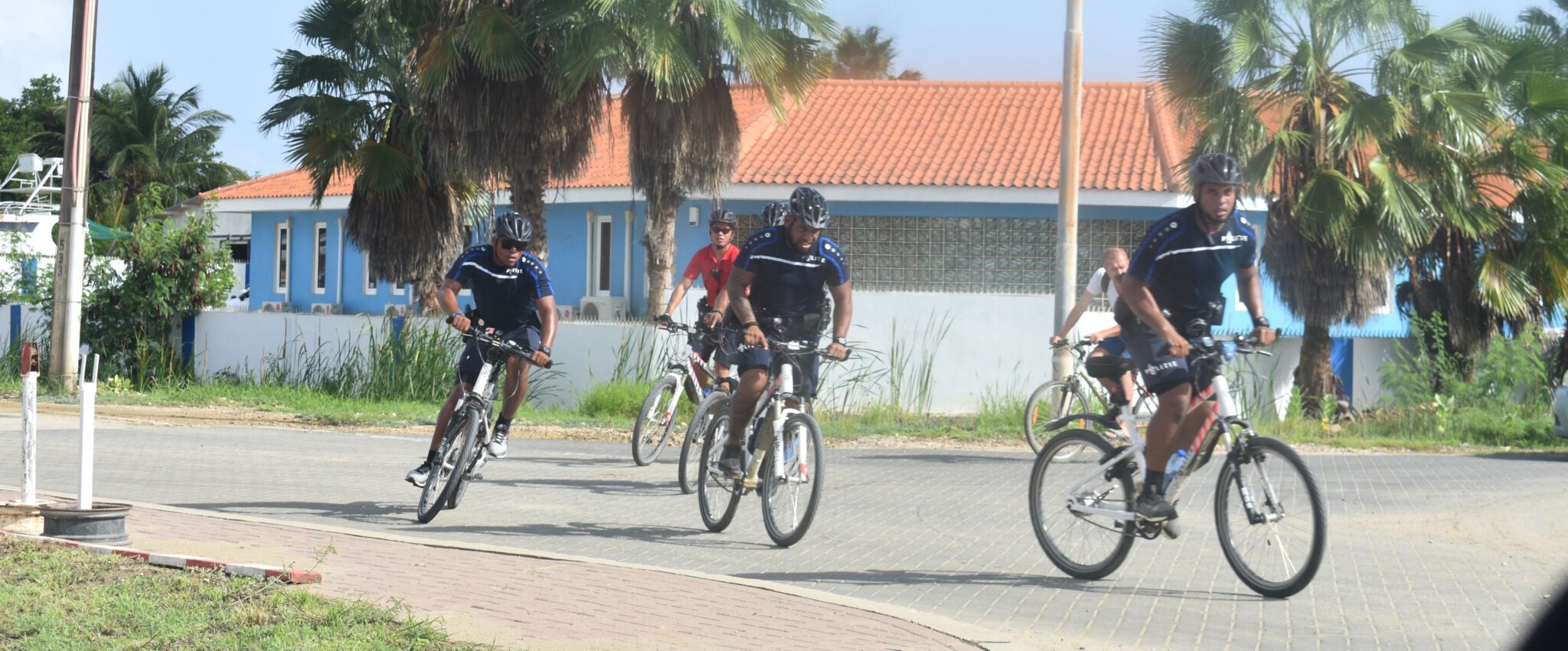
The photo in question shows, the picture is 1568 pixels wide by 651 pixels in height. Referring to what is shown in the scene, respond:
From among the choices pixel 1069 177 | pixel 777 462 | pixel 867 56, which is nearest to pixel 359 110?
pixel 1069 177

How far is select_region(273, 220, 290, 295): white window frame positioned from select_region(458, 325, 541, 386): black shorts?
30.8 m

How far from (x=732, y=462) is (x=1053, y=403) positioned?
581cm

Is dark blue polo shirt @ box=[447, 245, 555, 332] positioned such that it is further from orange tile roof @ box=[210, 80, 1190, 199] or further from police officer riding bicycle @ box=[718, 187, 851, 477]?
orange tile roof @ box=[210, 80, 1190, 199]

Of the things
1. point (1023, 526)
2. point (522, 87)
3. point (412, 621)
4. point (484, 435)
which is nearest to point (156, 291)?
point (522, 87)

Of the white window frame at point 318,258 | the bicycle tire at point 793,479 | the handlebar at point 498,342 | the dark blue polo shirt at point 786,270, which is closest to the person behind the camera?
the bicycle tire at point 793,479

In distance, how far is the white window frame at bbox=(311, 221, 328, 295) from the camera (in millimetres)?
37375

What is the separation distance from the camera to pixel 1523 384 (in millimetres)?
18625

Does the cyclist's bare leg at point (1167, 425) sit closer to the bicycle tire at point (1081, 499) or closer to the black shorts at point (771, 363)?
the bicycle tire at point (1081, 499)

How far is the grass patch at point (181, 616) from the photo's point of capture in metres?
5.41

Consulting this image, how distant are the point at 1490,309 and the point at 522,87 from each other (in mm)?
14860

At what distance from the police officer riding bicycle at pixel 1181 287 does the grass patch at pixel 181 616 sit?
3366 millimetres

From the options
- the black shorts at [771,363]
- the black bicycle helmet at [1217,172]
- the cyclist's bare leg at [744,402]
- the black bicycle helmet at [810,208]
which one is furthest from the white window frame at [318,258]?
the black bicycle helmet at [1217,172]

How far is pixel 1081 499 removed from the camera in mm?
7609

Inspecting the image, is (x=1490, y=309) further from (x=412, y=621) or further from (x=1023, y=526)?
(x=412, y=621)
